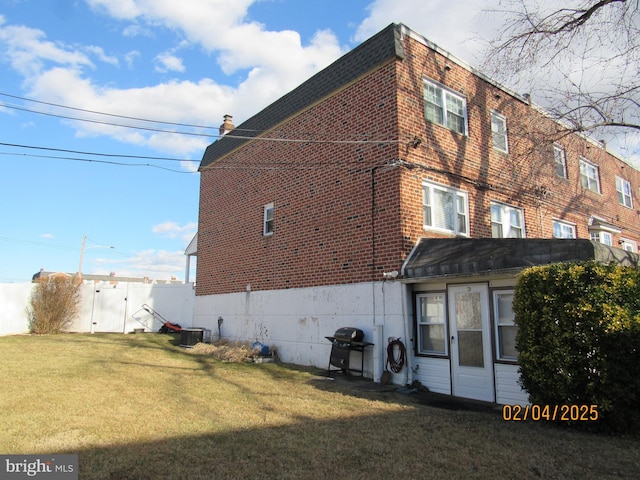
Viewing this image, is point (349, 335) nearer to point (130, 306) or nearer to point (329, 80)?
point (329, 80)

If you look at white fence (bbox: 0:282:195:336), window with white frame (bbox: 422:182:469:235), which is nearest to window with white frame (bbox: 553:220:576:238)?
window with white frame (bbox: 422:182:469:235)

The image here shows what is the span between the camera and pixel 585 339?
19.2ft

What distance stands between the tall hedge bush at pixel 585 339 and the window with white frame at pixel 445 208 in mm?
4299

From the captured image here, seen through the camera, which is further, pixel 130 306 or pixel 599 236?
pixel 130 306

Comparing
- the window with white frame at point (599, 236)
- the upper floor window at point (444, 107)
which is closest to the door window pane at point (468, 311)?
the upper floor window at point (444, 107)

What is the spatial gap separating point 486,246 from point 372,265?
264 centimetres

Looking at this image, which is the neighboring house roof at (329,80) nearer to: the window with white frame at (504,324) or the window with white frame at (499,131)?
the window with white frame at (499,131)

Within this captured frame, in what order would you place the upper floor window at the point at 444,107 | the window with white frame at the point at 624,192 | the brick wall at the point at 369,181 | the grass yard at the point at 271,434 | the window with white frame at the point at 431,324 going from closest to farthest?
the grass yard at the point at 271,434
the window with white frame at the point at 431,324
the brick wall at the point at 369,181
the upper floor window at the point at 444,107
the window with white frame at the point at 624,192

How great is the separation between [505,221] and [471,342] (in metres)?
5.56

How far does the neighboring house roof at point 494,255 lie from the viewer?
287 inches

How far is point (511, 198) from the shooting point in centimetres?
1322

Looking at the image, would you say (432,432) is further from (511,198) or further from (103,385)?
(511,198)
